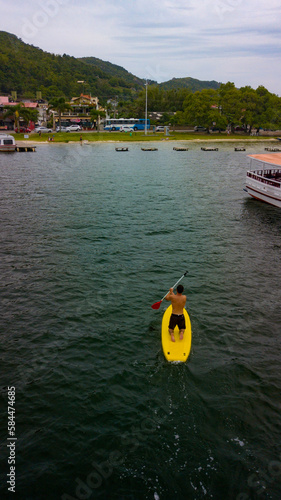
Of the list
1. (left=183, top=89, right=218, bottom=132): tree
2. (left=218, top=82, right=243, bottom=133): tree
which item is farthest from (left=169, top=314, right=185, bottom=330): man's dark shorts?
(left=218, top=82, right=243, bottom=133): tree

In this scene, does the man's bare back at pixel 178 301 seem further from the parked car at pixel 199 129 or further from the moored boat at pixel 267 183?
the parked car at pixel 199 129

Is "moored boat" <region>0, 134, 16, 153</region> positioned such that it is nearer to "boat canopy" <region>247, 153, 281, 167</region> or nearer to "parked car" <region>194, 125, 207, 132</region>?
"boat canopy" <region>247, 153, 281, 167</region>

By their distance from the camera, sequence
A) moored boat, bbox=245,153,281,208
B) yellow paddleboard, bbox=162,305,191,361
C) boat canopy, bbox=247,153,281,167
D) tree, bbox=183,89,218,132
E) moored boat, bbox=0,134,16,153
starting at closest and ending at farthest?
yellow paddleboard, bbox=162,305,191,361 → boat canopy, bbox=247,153,281,167 → moored boat, bbox=245,153,281,208 → moored boat, bbox=0,134,16,153 → tree, bbox=183,89,218,132

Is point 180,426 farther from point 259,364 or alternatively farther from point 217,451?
point 259,364

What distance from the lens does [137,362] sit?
1289 centimetres

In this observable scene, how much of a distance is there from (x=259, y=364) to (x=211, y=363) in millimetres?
1809

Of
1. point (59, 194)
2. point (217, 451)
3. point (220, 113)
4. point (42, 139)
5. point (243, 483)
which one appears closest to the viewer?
point (243, 483)

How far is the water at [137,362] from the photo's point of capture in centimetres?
907

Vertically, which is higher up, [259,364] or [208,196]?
[208,196]

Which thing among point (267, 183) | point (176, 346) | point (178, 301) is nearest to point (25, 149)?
point (267, 183)

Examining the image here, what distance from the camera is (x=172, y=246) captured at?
25.1m

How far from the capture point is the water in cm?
907

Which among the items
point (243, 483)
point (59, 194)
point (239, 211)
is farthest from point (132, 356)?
point (59, 194)

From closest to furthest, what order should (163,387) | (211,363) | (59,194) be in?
(163,387), (211,363), (59,194)
